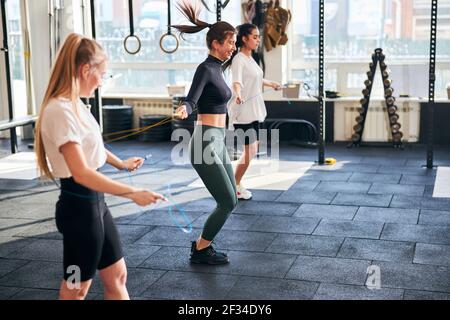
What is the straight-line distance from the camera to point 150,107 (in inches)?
327

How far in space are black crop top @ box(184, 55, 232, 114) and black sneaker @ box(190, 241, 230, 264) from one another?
77 cm

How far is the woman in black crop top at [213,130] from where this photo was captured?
130 inches

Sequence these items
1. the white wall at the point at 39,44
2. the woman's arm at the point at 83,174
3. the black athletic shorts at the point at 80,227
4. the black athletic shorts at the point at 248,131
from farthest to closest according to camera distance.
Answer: the white wall at the point at 39,44 < the black athletic shorts at the point at 248,131 < the black athletic shorts at the point at 80,227 < the woman's arm at the point at 83,174

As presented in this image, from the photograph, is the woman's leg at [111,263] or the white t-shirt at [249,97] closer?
the woman's leg at [111,263]

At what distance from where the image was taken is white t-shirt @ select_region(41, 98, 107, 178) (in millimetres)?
2059

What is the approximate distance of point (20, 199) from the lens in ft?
17.2

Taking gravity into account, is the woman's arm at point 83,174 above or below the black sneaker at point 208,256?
above

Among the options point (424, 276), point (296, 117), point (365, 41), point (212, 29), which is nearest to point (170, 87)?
point (296, 117)

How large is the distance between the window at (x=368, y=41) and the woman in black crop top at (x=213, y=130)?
4.57m

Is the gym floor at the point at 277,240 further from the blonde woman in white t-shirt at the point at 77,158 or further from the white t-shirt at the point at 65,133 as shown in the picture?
the white t-shirt at the point at 65,133

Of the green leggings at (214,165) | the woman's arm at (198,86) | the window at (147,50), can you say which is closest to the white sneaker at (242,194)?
the green leggings at (214,165)

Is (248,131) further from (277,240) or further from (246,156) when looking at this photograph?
(277,240)

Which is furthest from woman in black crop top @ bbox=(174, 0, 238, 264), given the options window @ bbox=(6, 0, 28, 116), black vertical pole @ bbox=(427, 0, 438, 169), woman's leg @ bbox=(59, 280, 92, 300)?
window @ bbox=(6, 0, 28, 116)

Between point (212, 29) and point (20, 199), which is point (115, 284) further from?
point (20, 199)
